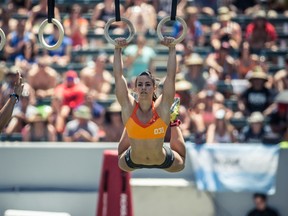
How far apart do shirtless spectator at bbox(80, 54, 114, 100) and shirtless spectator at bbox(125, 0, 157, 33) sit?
37.1 inches

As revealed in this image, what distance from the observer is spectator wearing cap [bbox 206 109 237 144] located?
1434cm

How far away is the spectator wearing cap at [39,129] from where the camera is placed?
560 inches

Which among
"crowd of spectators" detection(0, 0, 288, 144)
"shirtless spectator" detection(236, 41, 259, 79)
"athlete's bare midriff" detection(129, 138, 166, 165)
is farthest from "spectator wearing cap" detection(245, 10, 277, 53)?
"athlete's bare midriff" detection(129, 138, 166, 165)

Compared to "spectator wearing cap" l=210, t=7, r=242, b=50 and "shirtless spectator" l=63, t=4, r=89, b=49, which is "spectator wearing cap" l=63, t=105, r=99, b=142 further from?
"spectator wearing cap" l=210, t=7, r=242, b=50

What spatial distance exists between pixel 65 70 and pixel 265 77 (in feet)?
10.5

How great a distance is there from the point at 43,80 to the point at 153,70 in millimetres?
1735

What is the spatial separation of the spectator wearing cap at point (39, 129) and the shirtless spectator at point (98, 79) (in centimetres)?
105

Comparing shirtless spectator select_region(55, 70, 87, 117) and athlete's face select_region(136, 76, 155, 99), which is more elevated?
athlete's face select_region(136, 76, 155, 99)

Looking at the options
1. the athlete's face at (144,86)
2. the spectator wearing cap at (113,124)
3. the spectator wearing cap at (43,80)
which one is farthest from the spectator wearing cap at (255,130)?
the athlete's face at (144,86)

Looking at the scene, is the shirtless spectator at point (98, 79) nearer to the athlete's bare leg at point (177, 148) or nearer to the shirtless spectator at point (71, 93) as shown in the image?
the shirtless spectator at point (71, 93)

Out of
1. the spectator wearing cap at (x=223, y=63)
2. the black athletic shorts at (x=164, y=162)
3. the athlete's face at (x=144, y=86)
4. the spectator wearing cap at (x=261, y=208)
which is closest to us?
the athlete's face at (x=144, y=86)

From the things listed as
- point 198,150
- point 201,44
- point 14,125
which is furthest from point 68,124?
point 201,44

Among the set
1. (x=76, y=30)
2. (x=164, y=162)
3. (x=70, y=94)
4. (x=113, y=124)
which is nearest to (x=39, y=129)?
(x=70, y=94)

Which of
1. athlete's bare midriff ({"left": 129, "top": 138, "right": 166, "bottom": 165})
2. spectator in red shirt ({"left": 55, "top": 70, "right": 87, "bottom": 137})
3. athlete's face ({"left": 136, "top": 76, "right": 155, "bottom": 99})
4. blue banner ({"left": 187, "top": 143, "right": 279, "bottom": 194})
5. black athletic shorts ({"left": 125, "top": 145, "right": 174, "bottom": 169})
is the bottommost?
blue banner ({"left": 187, "top": 143, "right": 279, "bottom": 194})
